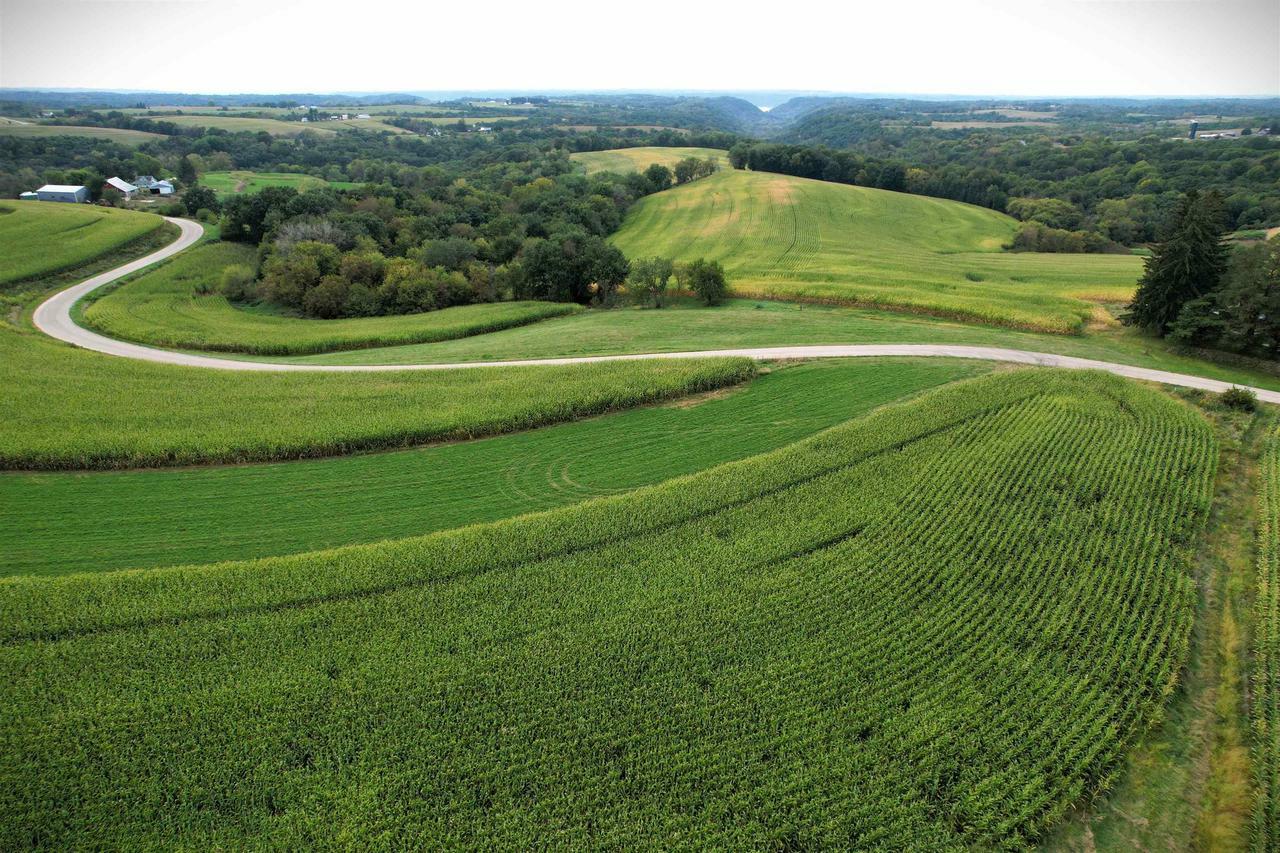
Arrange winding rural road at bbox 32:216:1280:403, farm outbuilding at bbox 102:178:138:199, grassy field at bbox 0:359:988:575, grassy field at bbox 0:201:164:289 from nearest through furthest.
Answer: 1. grassy field at bbox 0:359:988:575
2. winding rural road at bbox 32:216:1280:403
3. grassy field at bbox 0:201:164:289
4. farm outbuilding at bbox 102:178:138:199

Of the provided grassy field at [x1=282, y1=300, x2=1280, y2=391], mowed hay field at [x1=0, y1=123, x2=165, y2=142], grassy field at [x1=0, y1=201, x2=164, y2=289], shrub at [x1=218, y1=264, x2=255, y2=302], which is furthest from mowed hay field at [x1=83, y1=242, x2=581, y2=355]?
mowed hay field at [x1=0, y1=123, x2=165, y2=142]

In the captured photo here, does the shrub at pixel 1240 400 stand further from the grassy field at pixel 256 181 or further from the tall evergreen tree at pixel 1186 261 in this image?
the grassy field at pixel 256 181

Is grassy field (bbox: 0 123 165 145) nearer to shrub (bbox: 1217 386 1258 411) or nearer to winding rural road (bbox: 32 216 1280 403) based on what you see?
winding rural road (bbox: 32 216 1280 403)

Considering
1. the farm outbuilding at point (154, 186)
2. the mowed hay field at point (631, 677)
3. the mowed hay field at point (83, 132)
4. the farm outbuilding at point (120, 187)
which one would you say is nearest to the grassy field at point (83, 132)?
the mowed hay field at point (83, 132)

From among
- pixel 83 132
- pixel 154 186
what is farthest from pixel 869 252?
pixel 83 132

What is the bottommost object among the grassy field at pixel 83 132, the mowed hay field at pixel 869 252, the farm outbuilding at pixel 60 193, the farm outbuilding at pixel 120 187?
the mowed hay field at pixel 869 252

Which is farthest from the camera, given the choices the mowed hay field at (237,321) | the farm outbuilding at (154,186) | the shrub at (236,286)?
the farm outbuilding at (154,186)

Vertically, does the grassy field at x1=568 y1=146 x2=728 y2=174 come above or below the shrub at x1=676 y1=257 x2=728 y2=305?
above
